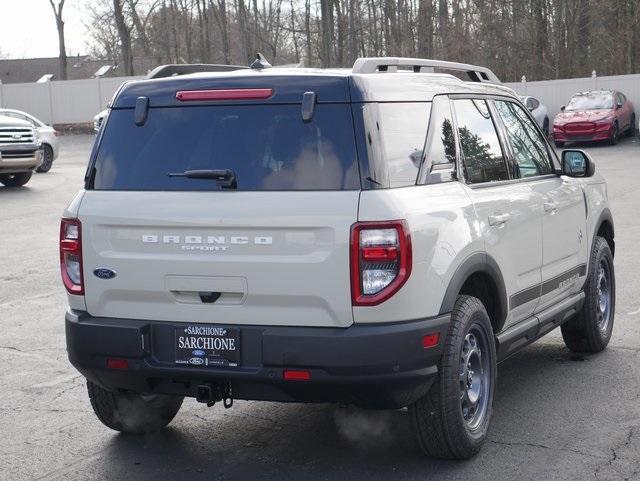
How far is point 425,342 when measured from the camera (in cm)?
484

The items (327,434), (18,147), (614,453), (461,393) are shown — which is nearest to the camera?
(461,393)

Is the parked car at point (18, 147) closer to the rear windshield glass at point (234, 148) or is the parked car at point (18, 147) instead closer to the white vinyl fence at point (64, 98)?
the rear windshield glass at point (234, 148)

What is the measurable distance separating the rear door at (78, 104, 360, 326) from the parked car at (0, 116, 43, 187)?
18.1 m

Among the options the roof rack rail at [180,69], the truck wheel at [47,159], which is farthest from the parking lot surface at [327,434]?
the truck wheel at [47,159]

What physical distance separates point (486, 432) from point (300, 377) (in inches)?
47.5

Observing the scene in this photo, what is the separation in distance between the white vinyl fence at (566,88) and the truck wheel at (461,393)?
34.0 metres

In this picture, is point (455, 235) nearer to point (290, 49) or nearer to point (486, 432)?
point (486, 432)

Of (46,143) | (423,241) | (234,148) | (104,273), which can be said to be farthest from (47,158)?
(423,241)

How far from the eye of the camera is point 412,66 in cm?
579

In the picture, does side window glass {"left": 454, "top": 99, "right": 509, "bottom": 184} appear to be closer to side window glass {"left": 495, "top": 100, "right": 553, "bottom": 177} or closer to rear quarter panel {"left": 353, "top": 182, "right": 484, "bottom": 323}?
A: side window glass {"left": 495, "top": 100, "right": 553, "bottom": 177}

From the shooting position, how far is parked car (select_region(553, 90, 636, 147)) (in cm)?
3177

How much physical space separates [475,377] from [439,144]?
1202 millimetres

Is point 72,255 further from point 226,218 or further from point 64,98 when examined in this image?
point 64,98

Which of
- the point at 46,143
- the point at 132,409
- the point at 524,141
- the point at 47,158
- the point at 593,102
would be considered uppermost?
the point at 524,141
